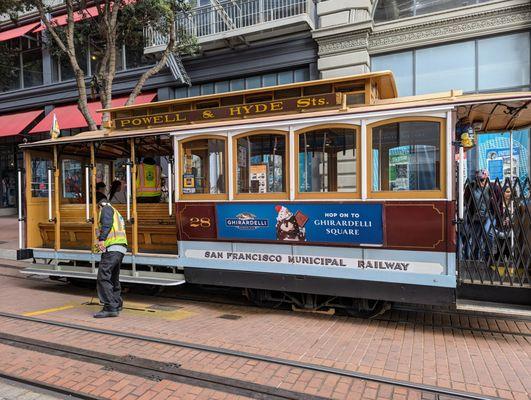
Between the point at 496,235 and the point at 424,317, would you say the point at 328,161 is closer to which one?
the point at 496,235

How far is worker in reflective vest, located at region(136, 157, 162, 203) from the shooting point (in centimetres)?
771

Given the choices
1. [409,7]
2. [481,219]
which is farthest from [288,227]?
[409,7]

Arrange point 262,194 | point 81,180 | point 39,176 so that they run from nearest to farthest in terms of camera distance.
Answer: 1. point 262,194
2. point 39,176
3. point 81,180

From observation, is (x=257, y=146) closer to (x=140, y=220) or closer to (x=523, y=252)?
(x=140, y=220)

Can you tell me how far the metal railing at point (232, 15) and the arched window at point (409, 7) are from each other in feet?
6.56

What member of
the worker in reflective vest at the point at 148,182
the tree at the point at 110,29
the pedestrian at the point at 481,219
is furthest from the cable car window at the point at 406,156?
the tree at the point at 110,29

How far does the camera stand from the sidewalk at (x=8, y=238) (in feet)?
38.2

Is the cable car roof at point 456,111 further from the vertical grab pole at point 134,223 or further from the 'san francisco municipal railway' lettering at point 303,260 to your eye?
the 'san francisco municipal railway' lettering at point 303,260

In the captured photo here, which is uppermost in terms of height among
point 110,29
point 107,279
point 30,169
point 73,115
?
point 110,29

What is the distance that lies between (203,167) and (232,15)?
936cm

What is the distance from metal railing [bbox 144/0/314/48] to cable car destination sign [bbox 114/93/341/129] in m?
6.84

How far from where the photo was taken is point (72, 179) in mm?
8750

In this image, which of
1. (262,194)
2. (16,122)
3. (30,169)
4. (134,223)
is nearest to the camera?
(262,194)

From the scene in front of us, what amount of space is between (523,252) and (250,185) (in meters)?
3.51
